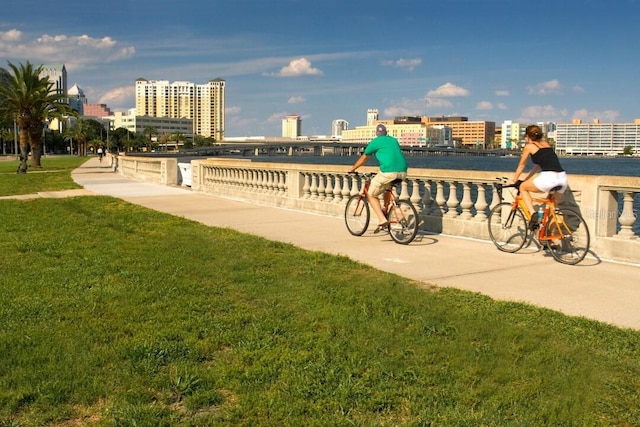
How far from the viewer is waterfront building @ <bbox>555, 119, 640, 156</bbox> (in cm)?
17500

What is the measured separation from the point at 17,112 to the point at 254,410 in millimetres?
Answer: 49873

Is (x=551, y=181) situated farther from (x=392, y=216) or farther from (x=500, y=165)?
(x=500, y=165)

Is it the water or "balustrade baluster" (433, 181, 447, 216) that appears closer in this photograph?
"balustrade baluster" (433, 181, 447, 216)

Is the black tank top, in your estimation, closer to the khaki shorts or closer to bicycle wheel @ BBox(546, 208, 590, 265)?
bicycle wheel @ BBox(546, 208, 590, 265)

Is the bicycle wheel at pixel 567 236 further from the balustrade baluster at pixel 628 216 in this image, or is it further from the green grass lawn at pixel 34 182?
the green grass lawn at pixel 34 182

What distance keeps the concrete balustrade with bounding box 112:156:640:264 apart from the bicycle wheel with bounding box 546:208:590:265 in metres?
0.44

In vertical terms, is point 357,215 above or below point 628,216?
below

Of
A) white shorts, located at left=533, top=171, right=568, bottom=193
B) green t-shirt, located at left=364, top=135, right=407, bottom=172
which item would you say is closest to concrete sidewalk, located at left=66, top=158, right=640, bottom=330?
white shorts, located at left=533, top=171, right=568, bottom=193

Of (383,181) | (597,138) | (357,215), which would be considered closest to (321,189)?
(357,215)

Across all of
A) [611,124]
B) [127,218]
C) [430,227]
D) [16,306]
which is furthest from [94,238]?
[611,124]

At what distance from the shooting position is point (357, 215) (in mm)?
10656

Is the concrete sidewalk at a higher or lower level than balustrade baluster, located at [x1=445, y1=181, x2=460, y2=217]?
lower

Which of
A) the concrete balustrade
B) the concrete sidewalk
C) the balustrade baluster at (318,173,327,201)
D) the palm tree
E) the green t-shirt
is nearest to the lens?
the concrete sidewalk

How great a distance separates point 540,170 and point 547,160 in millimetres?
460
